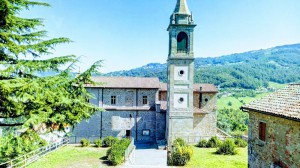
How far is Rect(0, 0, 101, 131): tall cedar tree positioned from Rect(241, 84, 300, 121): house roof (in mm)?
9612

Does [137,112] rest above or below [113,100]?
below

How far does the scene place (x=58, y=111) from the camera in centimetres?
766

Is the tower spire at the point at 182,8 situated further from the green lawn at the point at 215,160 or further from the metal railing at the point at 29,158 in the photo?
the metal railing at the point at 29,158

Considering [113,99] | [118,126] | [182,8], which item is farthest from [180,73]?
[118,126]

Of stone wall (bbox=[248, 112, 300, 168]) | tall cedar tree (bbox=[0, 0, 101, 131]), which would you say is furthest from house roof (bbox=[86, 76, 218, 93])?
tall cedar tree (bbox=[0, 0, 101, 131])

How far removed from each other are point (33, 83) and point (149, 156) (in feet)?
68.7

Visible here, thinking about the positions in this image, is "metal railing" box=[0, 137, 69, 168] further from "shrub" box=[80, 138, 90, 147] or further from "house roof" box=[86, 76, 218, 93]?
"house roof" box=[86, 76, 218, 93]

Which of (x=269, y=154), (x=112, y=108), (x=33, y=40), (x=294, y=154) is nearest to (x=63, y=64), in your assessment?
(x=33, y=40)

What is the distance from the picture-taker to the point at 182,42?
3012 centimetres

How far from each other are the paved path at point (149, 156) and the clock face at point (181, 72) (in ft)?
28.5

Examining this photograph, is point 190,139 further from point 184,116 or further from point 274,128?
point 274,128

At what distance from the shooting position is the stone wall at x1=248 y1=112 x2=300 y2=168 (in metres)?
12.0

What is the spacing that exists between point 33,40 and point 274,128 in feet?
40.9

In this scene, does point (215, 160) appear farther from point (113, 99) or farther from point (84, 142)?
point (113, 99)
